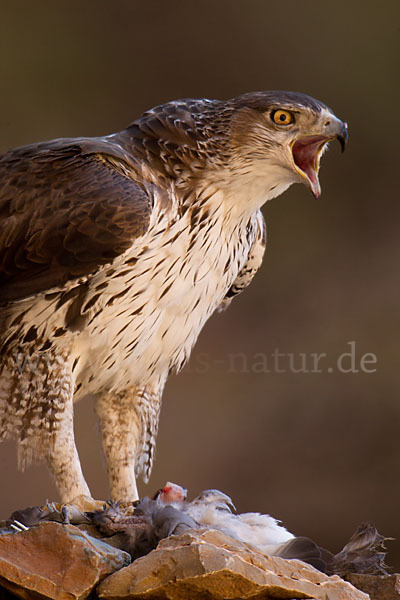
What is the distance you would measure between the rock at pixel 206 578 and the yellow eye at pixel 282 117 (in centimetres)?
107

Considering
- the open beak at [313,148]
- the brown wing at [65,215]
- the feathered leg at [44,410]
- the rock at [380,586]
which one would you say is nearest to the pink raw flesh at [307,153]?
the open beak at [313,148]

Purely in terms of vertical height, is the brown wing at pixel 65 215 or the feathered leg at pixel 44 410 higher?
the brown wing at pixel 65 215

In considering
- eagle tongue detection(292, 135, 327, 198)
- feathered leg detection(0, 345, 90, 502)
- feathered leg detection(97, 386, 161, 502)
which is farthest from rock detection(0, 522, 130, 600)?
eagle tongue detection(292, 135, 327, 198)

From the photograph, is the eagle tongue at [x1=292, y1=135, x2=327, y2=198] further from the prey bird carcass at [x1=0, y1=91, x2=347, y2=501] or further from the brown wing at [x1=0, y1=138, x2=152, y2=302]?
the brown wing at [x1=0, y1=138, x2=152, y2=302]

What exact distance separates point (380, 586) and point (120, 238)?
0.90m

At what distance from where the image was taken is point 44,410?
223cm

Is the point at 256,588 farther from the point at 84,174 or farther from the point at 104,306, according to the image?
the point at 84,174

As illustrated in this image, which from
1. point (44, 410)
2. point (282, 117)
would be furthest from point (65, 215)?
point (282, 117)

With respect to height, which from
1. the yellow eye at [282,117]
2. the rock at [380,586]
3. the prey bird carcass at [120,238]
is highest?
the yellow eye at [282,117]

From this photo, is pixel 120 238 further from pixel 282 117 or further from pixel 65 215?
pixel 282 117

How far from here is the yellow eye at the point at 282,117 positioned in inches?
90.5

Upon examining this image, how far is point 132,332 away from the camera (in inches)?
92.5

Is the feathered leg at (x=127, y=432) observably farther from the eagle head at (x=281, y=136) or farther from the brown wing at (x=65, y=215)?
the eagle head at (x=281, y=136)

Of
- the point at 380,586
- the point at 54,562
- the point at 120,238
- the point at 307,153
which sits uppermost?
the point at 307,153
